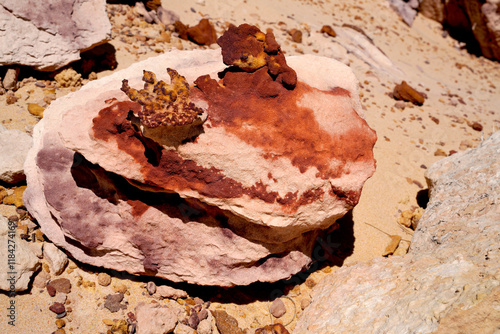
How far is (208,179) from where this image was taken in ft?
7.06

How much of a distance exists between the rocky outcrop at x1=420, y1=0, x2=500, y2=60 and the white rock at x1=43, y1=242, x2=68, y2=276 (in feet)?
29.7

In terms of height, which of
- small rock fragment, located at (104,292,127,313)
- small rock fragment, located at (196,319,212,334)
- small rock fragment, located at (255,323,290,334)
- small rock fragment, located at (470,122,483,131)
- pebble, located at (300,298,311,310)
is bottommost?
small rock fragment, located at (104,292,127,313)

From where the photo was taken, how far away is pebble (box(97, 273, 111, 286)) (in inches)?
98.6

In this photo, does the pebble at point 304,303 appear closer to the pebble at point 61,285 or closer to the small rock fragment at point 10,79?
the pebble at point 61,285

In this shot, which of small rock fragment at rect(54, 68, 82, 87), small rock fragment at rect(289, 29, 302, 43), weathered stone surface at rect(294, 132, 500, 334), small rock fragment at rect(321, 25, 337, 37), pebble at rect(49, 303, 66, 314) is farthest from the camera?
small rock fragment at rect(321, 25, 337, 37)

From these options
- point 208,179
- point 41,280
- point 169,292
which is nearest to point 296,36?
point 208,179

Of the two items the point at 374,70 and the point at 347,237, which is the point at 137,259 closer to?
the point at 347,237

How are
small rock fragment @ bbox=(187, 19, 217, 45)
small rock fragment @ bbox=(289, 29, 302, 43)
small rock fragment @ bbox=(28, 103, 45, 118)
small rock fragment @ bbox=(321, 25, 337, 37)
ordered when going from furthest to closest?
small rock fragment @ bbox=(321, 25, 337, 37), small rock fragment @ bbox=(289, 29, 302, 43), small rock fragment @ bbox=(187, 19, 217, 45), small rock fragment @ bbox=(28, 103, 45, 118)

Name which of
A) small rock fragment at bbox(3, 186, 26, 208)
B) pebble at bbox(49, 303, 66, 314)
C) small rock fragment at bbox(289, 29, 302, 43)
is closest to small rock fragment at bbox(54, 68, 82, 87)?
small rock fragment at bbox(3, 186, 26, 208)

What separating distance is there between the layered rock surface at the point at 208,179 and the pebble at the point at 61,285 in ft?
0.56

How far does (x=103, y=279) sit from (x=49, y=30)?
8.44 feet

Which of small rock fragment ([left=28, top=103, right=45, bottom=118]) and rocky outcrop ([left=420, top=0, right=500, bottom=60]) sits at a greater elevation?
rocky outcrop ([left=420, top=0, right=500, bottom=60])

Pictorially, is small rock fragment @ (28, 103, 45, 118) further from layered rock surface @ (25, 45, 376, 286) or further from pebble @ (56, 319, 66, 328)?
pebble @ (56, 319, 66, 328)

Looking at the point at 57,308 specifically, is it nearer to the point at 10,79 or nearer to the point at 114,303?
the point at 114,303
